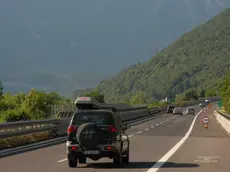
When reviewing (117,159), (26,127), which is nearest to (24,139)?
(26,127)

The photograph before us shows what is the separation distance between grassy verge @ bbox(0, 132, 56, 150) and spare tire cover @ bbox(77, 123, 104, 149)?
823cm

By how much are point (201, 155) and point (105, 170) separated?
561 centimetres

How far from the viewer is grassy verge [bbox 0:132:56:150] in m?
22.9

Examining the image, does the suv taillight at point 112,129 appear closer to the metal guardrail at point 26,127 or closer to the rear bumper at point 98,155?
the rear bumper at point 98,155

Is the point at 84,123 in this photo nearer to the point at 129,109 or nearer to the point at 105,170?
the point at 105,170

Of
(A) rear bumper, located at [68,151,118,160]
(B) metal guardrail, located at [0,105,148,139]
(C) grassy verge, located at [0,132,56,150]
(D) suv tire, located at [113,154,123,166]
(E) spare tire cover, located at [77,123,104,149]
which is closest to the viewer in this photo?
(E) spare tire cover, located at [77,123,104,149]

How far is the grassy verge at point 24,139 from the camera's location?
22.9 metres

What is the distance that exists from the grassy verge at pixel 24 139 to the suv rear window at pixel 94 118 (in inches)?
302

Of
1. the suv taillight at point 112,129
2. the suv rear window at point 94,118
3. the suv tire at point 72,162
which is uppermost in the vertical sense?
the suv rear window at point 94,118

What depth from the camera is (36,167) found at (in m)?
15.4

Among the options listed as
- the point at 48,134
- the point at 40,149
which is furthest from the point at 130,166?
the point at 48,134

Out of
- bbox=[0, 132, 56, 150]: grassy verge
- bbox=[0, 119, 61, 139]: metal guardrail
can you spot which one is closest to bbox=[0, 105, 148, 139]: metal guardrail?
bbox=[0, 119, 61, 139]: metal guardrail

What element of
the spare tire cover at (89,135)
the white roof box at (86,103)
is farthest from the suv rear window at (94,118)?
the white roof box at (86,103)

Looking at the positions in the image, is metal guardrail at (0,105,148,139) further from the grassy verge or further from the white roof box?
the white roof box
